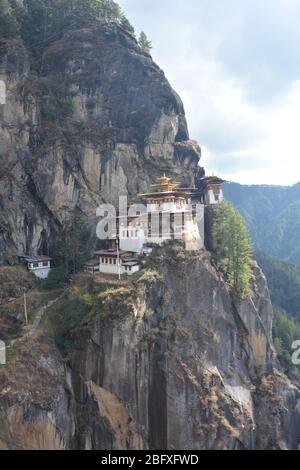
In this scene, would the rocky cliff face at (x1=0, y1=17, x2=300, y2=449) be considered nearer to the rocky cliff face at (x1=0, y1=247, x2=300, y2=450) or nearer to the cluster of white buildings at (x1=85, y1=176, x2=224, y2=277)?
the rocky cliff face at (x1=0, y1=247, x2=300, y2=450)

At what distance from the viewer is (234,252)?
49844 millimetres

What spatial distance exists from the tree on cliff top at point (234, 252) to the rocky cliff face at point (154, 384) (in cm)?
361

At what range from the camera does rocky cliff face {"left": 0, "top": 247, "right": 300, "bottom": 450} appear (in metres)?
32.5

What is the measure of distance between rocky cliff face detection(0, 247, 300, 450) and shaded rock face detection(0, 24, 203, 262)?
1473 cm

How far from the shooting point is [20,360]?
33.2 meters

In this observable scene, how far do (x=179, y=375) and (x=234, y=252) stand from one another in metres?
17.3

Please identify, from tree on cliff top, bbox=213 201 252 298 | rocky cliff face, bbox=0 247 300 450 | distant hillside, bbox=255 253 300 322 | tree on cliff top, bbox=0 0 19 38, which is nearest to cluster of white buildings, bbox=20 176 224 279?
tree on cliff top, bbox=213 201 252 298

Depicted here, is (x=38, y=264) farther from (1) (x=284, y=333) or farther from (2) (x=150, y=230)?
(1) (x=284, y=333)

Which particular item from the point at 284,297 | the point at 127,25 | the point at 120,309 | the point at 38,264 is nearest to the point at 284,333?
the point at 284,297

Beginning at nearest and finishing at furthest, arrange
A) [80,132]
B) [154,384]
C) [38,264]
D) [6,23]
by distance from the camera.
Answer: [154,384] < [38,264] < [80,132] < [6,23]

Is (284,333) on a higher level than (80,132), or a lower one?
lower

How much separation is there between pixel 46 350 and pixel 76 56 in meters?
41.0
